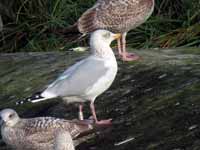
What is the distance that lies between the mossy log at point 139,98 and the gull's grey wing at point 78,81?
0.41m

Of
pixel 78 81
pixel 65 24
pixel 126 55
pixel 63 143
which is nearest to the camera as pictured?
pixel 63 143

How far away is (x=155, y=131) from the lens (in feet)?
22.1

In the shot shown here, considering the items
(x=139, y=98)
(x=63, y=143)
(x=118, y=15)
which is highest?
(x=63, y=143)

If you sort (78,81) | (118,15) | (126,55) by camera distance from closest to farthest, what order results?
(78,81) → (118,15) → (126,55)

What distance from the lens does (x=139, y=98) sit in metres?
7.65

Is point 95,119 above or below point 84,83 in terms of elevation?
below

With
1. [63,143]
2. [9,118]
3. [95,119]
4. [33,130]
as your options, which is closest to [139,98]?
[95,119]

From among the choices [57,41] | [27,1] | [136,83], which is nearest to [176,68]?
[136,83]

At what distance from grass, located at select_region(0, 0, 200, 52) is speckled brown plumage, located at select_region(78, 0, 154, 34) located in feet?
6.59

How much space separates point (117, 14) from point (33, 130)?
2457 mm

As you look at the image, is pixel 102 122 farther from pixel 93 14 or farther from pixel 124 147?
pixel 93 14

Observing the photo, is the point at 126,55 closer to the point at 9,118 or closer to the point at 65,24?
the point at 9,118

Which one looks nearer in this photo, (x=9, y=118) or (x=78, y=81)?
(x=9, y=118)

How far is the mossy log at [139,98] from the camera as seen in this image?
6641 mm
